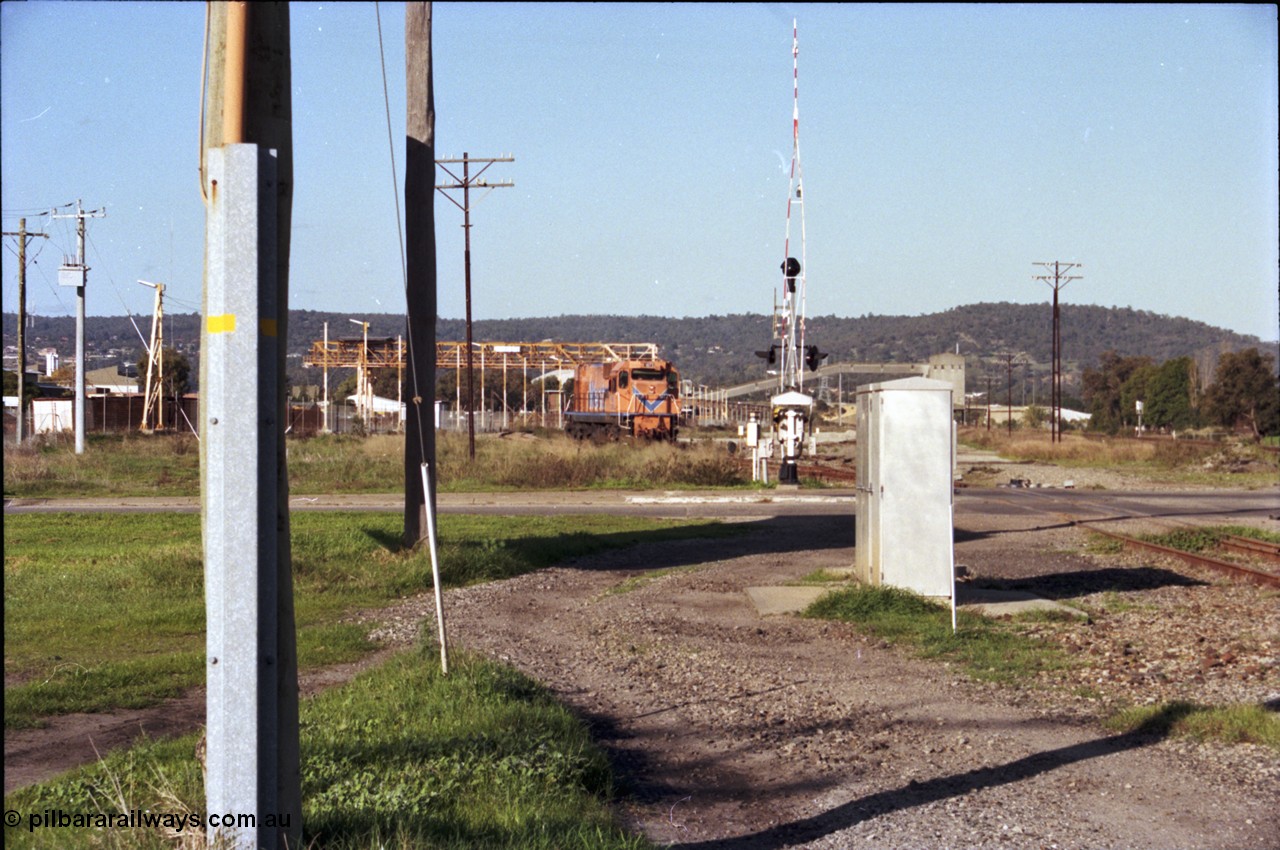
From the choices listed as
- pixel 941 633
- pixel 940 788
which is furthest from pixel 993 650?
pixel 940 788

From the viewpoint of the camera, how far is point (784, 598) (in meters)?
13.0

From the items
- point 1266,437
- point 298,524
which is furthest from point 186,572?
point 1266,437

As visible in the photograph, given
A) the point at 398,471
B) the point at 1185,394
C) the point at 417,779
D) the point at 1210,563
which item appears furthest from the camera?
the point at 1185,394

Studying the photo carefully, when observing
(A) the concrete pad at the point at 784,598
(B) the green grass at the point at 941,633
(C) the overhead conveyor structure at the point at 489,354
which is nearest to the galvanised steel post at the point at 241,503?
(B) the green grass at the point at 941,633

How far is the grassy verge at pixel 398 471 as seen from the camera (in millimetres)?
32750

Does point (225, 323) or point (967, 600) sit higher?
point (225, 323)

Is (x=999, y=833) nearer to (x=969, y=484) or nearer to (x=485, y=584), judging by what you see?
(x=485, y=584)

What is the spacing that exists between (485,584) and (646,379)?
32.4 meters

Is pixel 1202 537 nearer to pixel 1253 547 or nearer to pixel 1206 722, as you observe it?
pixel 1253 547

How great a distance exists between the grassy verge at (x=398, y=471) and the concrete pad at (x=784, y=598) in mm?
19681

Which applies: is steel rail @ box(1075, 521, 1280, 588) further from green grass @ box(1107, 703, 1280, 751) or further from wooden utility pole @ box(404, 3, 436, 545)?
wooden utility pole @ box(404, 3, 436, 545)

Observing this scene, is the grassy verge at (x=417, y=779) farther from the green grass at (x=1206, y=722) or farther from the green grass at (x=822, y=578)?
the green grass at (x=822, y=578)

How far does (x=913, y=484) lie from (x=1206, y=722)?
4.86 meters

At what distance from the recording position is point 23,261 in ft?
159
